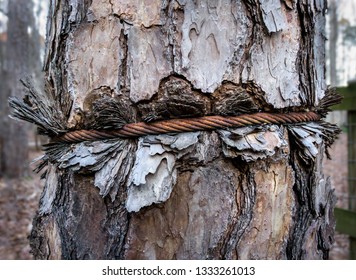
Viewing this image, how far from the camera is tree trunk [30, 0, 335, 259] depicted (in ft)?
2.20

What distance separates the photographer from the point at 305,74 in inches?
29.7

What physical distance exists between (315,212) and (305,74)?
299 millimetres

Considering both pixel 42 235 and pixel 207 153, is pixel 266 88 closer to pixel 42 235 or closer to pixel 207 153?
pixel 207 153

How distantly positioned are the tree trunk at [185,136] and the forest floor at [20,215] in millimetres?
1529

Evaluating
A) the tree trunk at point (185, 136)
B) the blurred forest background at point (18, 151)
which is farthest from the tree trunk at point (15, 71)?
the tree trunk at point (185, 136)

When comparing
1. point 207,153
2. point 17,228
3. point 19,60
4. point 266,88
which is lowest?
point 17,228

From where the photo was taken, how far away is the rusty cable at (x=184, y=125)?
677 millimetres

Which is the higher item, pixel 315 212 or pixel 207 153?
pixel 207 153

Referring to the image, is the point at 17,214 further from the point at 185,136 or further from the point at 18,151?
the point at 185,136

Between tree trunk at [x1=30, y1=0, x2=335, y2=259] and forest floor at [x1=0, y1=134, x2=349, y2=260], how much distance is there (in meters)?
1.53

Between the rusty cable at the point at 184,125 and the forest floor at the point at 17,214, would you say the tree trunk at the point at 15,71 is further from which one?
the rusty cable at the point at 184,125

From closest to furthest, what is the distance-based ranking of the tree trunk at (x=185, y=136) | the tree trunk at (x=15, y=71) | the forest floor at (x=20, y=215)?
1. the tree trunk at (x=185, y=136)
2. the forest floor at (x=20, y=215)
3. the tree trunk at (x=15, y=71)

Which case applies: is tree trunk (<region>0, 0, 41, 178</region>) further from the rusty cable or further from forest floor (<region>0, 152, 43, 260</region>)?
the rusty cable
